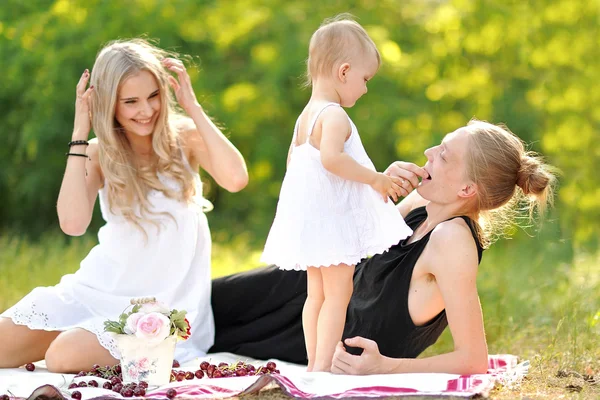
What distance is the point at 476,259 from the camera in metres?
3.03

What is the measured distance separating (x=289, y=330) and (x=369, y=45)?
1.51 m

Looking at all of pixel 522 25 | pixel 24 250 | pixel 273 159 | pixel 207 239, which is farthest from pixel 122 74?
pixel 522 25

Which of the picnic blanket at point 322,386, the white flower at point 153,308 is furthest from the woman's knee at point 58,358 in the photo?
the white flower at point 153,308

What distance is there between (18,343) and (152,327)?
102 centimetres

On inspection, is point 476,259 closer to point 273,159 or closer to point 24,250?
point 24,250

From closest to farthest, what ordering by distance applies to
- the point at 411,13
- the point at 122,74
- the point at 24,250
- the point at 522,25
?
the point at 122,74
the point at 24,250
the point at 522,25
the point at 411,13

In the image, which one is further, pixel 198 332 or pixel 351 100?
pixel 198 332

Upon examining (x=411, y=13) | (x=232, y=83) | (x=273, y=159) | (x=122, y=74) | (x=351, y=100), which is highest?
(x=411, y=13)

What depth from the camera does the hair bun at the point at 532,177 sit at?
3141mm

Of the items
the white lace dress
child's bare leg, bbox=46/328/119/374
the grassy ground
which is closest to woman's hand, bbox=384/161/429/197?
the grassy ground

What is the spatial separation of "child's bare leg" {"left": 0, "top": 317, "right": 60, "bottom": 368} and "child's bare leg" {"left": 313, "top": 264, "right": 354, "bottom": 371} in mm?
1441

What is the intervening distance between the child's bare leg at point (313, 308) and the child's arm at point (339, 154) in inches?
16.3

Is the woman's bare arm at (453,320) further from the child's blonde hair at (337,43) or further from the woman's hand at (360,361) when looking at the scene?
the child's blonde hair at (337,43)

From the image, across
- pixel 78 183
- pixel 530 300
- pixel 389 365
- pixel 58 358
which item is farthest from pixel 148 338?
pixel 530 300
